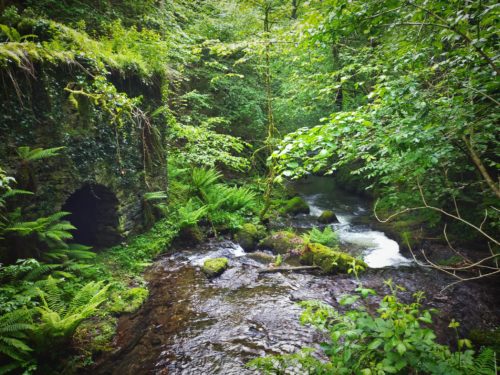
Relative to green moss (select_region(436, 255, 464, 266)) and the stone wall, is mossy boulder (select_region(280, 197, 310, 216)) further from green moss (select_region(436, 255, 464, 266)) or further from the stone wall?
the stone wall

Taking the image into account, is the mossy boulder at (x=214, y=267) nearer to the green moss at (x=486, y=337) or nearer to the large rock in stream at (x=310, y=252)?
the large rock in stream at (x=310, y=252)

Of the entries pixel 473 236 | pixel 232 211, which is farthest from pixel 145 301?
pixel 473 236

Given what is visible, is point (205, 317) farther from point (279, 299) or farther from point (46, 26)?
point (46, 26)

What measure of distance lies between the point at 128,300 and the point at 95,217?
9.42 ft

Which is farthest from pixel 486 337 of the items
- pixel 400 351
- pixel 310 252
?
pixel 310 252

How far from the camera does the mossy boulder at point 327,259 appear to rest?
6688 mm

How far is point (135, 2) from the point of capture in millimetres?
8875

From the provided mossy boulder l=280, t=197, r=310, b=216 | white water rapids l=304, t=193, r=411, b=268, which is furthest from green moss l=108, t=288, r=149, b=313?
mossy boulder l=280, t=197, r=310, b=216

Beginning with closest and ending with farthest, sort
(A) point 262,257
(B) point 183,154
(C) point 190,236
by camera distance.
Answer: (A) point 262,257
(C) point 190,236
(B) point 183,154

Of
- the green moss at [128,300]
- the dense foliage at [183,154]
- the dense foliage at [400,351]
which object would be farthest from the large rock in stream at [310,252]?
the green moss at [128,300]

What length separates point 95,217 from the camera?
724 centimetres

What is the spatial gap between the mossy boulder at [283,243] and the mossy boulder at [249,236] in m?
0.27

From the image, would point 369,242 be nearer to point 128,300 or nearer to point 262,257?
point 262,257

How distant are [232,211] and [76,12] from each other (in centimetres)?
747
